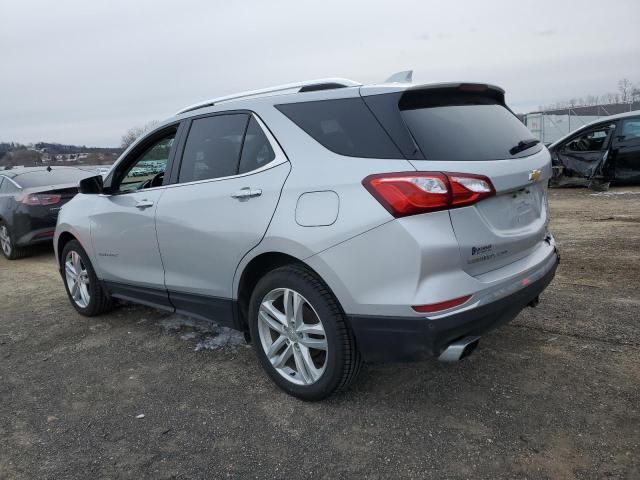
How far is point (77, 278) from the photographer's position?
16.0ft

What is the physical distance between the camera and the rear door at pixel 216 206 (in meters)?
2.98

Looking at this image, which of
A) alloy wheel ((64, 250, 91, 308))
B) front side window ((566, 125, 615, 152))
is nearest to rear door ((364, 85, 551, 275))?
alloy wheel ((64, 250, 91, 308))

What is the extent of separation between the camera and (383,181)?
2.45 meters

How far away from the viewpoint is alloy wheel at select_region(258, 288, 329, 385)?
9.39ft

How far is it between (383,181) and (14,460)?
2398 mm

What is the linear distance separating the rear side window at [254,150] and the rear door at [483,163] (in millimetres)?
866

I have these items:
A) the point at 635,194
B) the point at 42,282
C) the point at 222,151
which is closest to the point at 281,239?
the point at 222,151

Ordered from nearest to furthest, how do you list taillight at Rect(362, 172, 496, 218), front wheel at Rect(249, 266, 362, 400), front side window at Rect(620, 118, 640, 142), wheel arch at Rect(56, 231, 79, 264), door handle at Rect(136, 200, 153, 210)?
taillight at Rect(362, 172, 496, 218) < front wheel at Rect(249, 266, 362, 400) < door handle at Rect(136, 200, 153, 210) < wheel arch at Rect(56, 231, 79, 264) < front side window at Rect(620, 118, 640, 142)

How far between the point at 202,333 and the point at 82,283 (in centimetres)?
149

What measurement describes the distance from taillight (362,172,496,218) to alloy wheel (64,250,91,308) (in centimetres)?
341

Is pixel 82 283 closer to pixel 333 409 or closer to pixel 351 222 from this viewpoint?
pixel 333 409

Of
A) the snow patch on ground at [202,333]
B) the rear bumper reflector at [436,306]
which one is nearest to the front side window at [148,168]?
the snow patch on ground at [202,333]

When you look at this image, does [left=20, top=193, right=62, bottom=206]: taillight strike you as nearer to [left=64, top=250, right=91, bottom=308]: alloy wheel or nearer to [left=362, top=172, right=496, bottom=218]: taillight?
[left=64, top=250, right=91, bottom=308]: alloy wheel

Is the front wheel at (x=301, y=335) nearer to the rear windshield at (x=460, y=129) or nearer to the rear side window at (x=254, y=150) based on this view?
the rear side window at (x=254, y=150)
